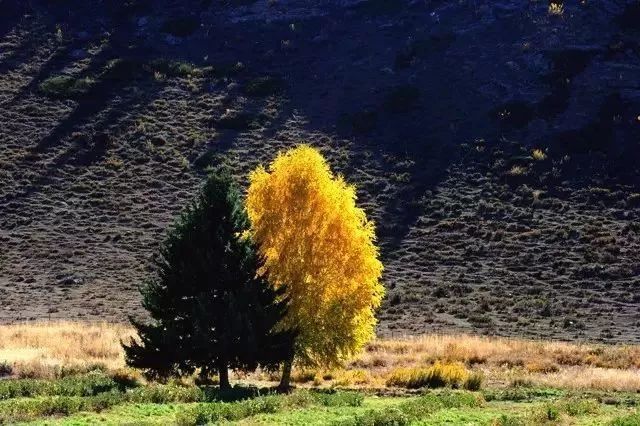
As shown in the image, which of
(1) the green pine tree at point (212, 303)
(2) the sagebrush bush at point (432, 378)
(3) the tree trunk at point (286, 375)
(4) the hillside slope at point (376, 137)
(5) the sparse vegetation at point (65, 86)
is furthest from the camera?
(5) the sparse vegetation at point (65, 86)

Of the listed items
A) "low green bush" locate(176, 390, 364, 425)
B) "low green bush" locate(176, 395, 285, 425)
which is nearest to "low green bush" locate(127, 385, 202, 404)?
"low green bush" locate(176, 390, 364, 425)

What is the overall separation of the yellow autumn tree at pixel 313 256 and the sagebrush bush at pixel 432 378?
8.45 ft

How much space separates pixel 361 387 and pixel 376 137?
154ft

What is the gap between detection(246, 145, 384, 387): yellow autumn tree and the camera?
988 inches

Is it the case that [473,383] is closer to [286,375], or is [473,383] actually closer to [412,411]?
[286,375]

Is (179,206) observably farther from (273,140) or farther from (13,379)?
(13,379)

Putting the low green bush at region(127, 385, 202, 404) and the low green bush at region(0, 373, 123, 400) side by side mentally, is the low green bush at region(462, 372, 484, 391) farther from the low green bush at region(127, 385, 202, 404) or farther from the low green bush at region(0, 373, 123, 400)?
the low green bush at region(0, 373, 123, 400)

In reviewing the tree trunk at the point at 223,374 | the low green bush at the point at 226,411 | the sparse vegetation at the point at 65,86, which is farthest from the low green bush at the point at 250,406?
the sparse vegetation at the point at 65,86

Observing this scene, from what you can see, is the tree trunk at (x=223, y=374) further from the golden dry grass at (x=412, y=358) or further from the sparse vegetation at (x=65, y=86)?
the sparse vegetation at (x=65, y=86)

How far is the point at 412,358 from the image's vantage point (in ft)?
107

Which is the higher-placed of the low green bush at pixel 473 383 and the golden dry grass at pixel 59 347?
the golden dry grass at pixel 59 347

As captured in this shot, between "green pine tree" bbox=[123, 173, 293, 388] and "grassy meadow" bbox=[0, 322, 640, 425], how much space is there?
1091 mm

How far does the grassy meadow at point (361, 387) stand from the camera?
53.0 ft

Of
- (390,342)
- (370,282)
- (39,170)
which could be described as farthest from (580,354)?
(39,170)
